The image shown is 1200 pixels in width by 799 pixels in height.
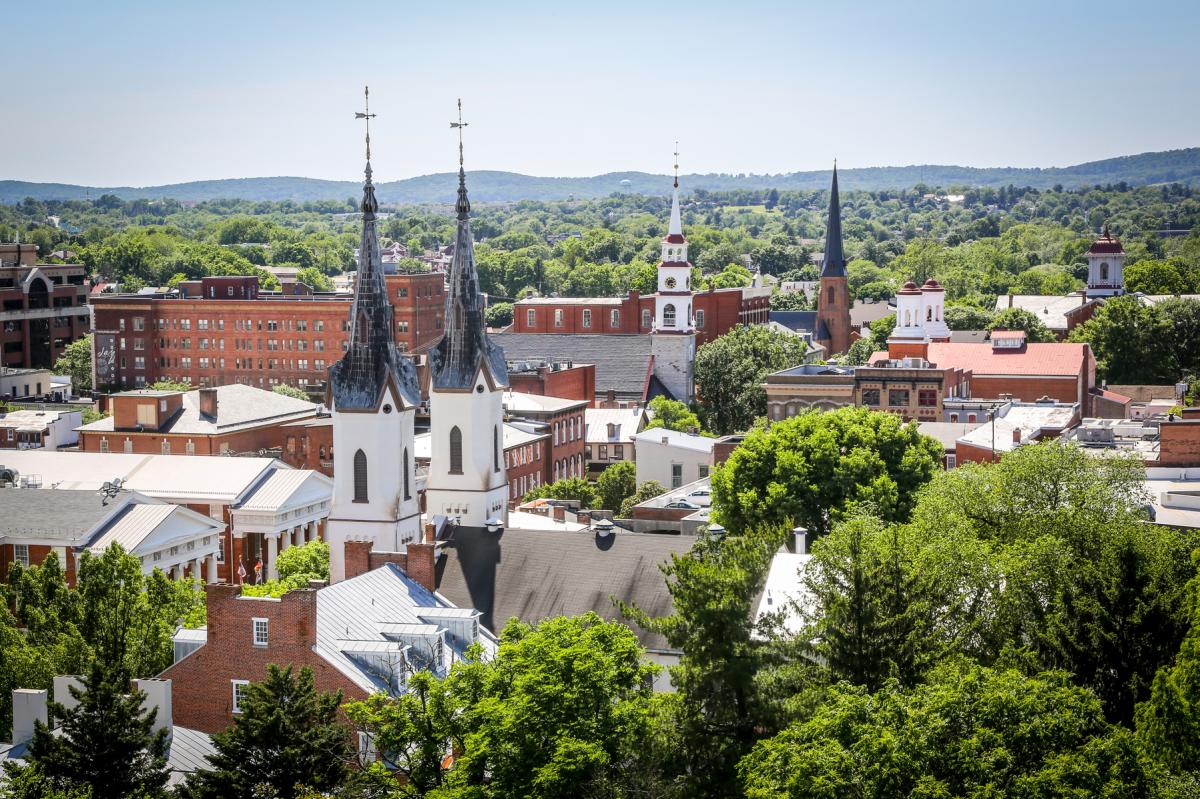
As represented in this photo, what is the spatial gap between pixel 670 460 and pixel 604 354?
51963mm

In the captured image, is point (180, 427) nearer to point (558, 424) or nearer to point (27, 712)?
point (558, 424)

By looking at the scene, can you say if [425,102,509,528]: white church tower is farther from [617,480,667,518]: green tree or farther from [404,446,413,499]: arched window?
[617,480,667,518]: green tree

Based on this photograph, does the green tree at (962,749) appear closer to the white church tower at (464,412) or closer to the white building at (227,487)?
the white church tower at (464,412)

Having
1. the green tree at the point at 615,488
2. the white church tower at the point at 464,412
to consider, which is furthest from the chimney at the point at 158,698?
the green tree at the point at 615,488

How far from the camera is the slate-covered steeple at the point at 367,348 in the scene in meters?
65.6

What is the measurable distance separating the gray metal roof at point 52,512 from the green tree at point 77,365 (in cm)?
9585

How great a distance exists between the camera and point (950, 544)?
51.3m

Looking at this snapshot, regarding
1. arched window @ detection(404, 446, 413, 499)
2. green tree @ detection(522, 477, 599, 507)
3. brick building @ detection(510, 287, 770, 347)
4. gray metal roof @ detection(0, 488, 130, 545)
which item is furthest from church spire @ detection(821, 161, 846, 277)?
arched window @ detection(404, 446, 413, 499)

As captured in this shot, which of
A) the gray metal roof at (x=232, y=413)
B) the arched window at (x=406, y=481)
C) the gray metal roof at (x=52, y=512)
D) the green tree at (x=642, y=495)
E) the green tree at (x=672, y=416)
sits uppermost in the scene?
the arched window at (x=406, y=481)

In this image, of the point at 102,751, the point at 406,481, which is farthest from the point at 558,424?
the point at 102,751

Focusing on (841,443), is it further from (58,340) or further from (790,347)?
(58,340)

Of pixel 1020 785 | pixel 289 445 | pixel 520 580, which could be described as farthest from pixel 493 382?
pixel 289 445

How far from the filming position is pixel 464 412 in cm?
6969

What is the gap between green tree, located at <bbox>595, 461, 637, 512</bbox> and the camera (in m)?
108
